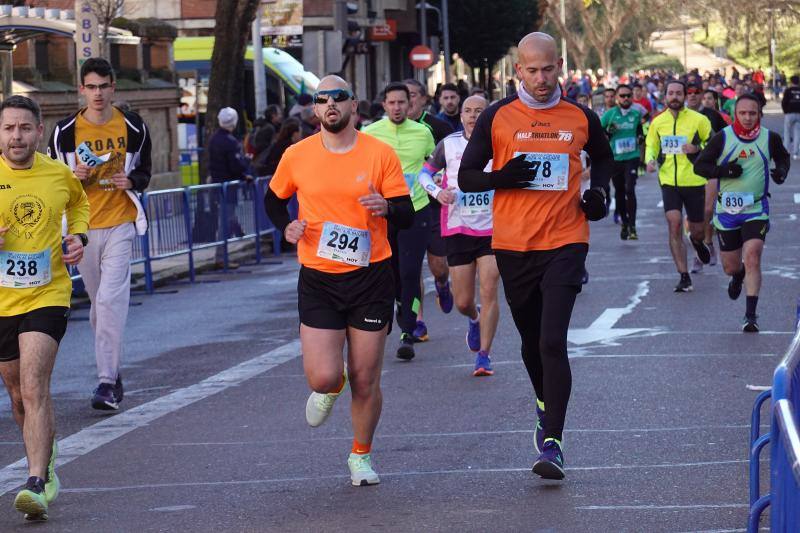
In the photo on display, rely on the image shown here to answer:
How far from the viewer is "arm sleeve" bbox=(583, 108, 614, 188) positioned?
7.86 m

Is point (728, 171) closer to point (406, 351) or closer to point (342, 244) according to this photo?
point (406, 351)

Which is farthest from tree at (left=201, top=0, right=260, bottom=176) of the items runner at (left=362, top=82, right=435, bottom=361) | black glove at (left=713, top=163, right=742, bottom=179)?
runner at (left=362, top=82, right=435, bottom=361)

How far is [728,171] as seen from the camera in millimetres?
13180

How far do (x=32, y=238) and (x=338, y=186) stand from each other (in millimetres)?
1337

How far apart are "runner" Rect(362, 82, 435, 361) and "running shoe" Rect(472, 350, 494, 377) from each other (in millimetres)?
959

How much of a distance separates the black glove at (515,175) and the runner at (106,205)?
10.3ft

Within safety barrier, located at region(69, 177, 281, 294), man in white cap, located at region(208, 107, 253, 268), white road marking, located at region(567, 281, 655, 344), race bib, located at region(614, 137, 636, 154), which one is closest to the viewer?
white road marking, located at region(567, 281, 655, 344)

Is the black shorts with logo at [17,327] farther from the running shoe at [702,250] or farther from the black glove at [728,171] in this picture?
the running shoe at [702,250]

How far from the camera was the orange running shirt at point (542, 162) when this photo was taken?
7754 mm

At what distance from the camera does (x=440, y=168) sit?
11172 mm

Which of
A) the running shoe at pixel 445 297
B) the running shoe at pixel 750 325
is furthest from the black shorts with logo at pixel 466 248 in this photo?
the running shoe at pixel 750 325

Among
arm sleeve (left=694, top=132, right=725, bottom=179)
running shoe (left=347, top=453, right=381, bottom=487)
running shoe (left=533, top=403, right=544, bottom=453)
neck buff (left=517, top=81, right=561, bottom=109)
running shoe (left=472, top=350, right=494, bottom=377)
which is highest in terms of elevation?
neck buff (left=517, top=81, right=561, bottom=109)

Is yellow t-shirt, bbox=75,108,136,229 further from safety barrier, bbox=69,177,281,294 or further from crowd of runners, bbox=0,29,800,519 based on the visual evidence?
safety barrier, bbox=69,177,281,294

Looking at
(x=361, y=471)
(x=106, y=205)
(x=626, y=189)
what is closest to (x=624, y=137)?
(x=626, y=189)
